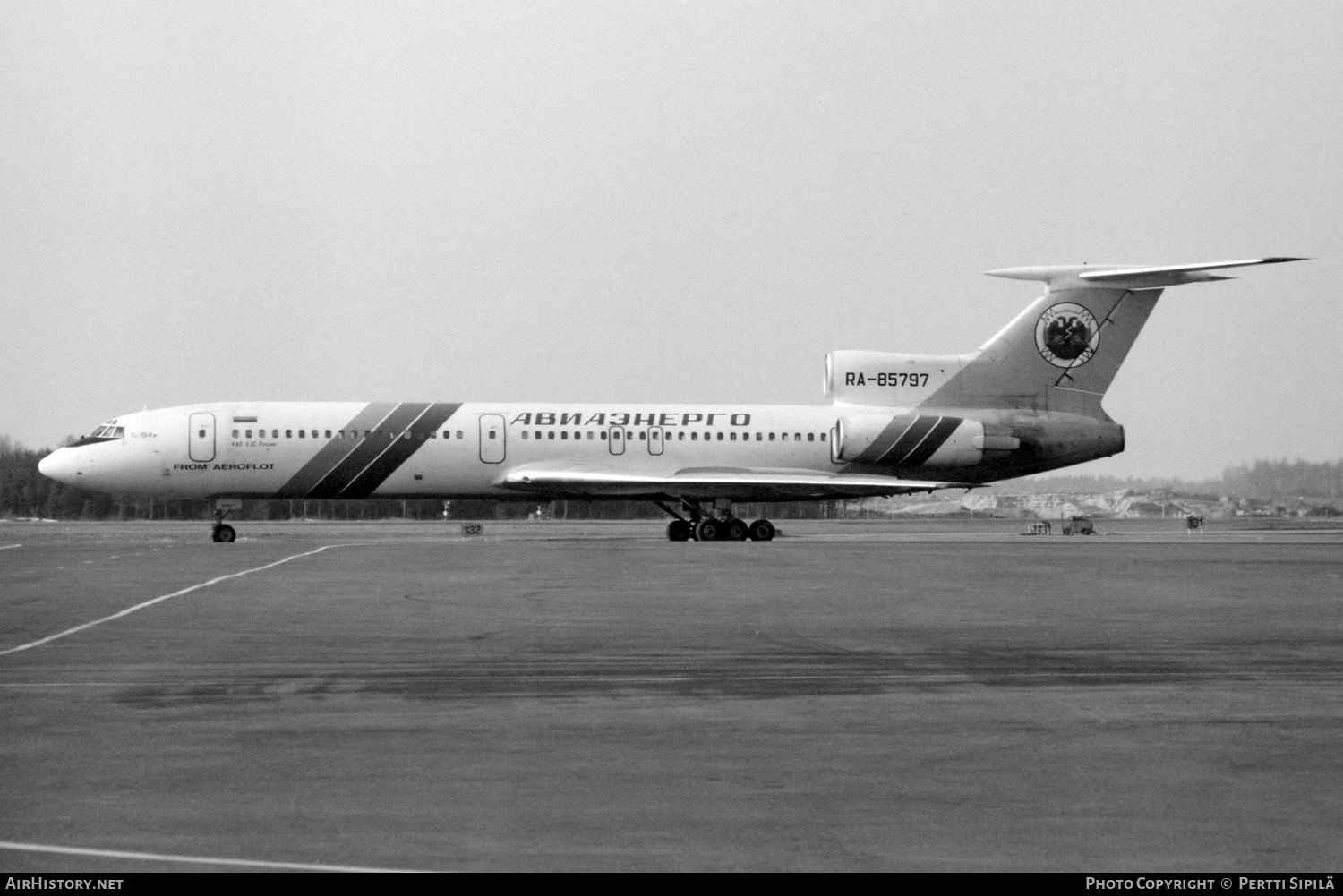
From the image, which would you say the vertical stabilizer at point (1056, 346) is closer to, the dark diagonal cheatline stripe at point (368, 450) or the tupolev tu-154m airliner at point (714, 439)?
the tupolev tu-154m airliner at point (714, 439)

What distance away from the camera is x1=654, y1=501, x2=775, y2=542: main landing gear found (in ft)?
139

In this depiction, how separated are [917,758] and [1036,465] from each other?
3643 cm

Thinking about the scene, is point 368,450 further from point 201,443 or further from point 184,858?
point 184,858

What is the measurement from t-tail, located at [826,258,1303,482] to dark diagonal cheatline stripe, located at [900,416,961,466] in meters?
0.03

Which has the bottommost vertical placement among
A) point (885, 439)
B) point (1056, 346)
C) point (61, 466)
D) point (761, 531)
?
point (761, 531)

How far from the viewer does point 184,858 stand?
6703mm

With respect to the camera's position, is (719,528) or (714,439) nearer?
(719,528)

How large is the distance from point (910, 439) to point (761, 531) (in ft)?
16.5

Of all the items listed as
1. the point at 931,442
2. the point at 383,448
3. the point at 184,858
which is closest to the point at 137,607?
the point at 184,858

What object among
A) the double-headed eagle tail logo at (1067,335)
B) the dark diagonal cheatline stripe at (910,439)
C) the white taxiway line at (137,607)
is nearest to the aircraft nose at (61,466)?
the white taxiway line at (137,607)

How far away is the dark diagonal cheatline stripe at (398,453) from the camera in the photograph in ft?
137

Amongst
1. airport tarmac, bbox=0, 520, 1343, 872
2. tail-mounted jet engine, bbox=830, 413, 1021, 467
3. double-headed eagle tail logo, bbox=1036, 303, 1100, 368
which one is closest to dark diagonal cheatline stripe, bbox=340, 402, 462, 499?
tail-mounted jet engine, bbox=830, 413, 1021, 467

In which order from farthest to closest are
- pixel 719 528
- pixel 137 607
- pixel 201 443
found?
pixel 719 528, pixel 201 443, pixel 137 607

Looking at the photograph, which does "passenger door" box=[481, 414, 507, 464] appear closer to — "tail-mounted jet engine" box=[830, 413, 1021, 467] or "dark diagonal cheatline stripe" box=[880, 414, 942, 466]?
"tail-mounted jet engine" box=[830, 413, 1021, 467]
